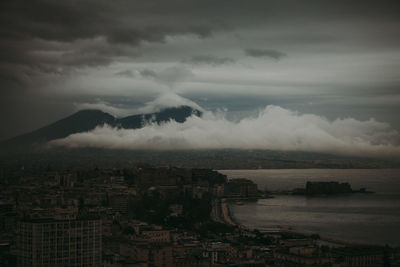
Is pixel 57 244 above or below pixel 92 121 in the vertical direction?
below

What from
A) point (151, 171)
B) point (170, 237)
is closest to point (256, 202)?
point (151, 171)

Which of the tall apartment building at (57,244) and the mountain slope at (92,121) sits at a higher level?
the mountain slope at (92,121)

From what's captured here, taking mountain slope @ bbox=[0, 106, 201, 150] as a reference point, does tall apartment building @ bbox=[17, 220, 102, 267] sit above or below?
below

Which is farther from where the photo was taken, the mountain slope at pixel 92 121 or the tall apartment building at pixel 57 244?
the mountain slope at pixel 92 121

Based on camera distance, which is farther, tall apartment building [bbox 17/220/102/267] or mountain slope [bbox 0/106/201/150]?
mountain slope [bbox 0/106/201/150]
